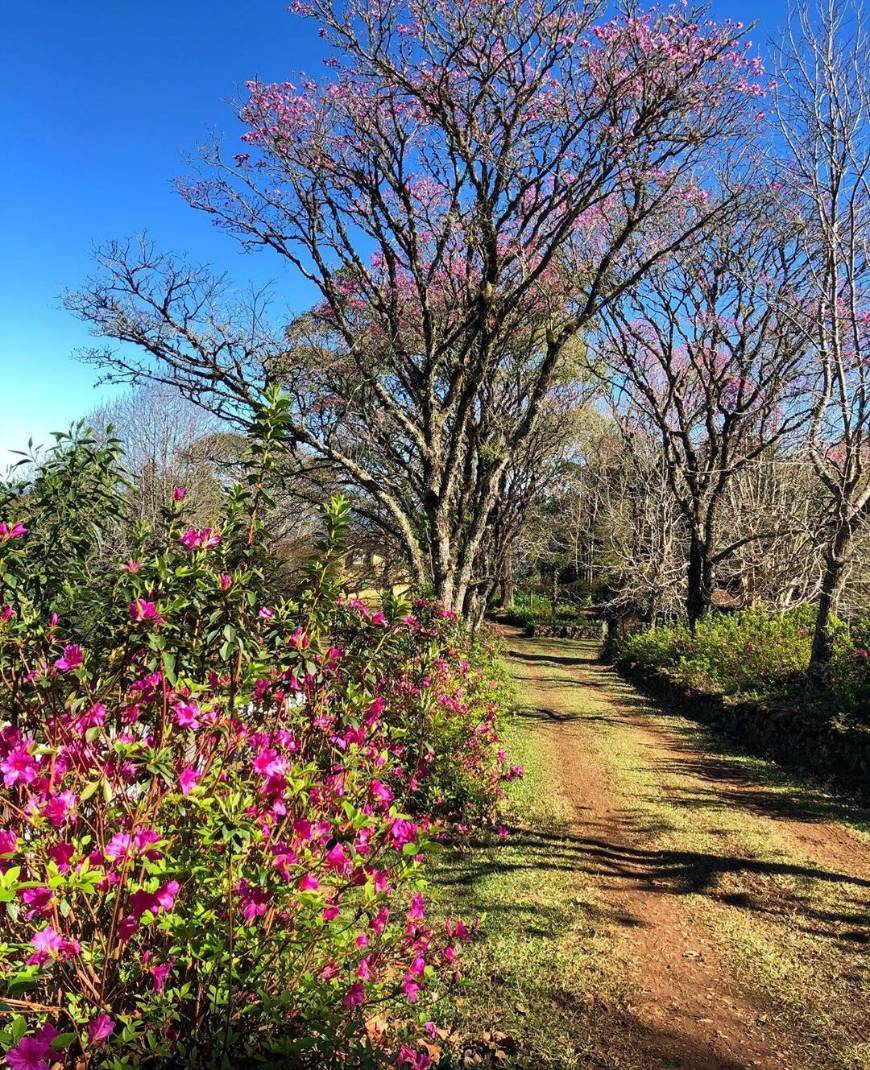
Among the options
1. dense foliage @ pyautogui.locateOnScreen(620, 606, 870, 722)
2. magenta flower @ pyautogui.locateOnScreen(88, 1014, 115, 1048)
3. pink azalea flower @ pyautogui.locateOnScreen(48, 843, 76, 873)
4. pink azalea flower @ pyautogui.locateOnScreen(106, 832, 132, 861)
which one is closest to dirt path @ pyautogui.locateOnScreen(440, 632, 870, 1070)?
dense foliage @ pyautogui.locateOnScreen(620, 606, 870, 722)

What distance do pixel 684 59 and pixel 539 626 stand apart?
65.5 feet

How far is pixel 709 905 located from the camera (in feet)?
14.9

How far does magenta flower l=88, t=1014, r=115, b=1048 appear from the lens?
1.58 meters

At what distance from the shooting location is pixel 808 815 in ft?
20.8

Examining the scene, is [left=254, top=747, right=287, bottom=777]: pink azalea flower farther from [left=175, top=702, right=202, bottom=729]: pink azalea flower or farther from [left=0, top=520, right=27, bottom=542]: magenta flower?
[left=0, top=520, right=27, bottom=542]: magenta flower

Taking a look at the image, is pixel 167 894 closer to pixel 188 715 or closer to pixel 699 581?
pixel 188 715

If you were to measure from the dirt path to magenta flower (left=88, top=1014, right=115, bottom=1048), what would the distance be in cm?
225

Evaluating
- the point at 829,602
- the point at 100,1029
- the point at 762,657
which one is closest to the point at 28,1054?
the point at 100,1029

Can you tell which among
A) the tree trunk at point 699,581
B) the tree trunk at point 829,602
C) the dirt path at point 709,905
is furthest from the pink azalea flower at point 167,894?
the tree trunk at point 699,581

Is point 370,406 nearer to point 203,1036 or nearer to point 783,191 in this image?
point 783,191

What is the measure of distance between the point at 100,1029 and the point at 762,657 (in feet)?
38.6

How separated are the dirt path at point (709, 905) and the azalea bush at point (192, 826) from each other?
1441mm

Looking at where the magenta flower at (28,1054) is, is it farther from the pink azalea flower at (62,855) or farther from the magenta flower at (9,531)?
the magenta flower at (9,531)

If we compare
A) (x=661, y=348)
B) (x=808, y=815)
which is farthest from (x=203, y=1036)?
(x=661, y=348)
